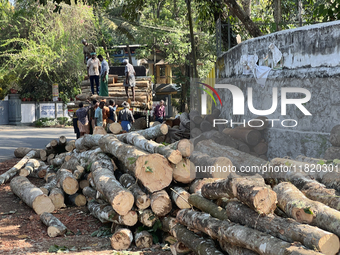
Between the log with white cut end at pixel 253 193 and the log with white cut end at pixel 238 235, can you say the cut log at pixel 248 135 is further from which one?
the log with white cut end at pixel 253 193

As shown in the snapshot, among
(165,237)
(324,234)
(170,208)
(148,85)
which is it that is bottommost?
(165,237)

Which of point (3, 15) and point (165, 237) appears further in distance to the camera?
point (3, 15)

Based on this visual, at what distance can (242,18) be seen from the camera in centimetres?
1436

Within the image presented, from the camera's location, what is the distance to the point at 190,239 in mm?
5184

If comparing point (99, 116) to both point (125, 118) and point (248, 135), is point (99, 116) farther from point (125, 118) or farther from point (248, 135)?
point (248, 135)

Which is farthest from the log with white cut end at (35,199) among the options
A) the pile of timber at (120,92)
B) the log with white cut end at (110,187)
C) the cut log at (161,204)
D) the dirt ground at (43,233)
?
the pile of timber at (120,92)

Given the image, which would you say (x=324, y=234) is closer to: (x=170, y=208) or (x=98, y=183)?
(x=170, y=208)

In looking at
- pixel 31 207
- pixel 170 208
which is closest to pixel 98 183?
pixel 170 208

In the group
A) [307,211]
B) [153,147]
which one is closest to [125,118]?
[153,147]

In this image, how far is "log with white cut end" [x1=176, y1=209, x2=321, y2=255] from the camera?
12.2 ft

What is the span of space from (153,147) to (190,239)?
91.9 inches

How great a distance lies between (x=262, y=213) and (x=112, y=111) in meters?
10.5

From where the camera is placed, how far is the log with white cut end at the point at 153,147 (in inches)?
250

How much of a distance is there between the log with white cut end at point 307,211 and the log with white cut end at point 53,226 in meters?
3.79
